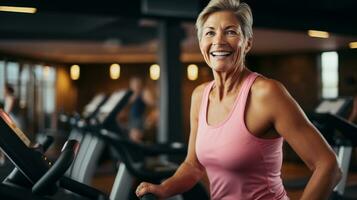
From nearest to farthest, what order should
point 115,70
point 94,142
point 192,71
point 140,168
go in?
point 140,168, point 94,142, point 192,71, point 115,70

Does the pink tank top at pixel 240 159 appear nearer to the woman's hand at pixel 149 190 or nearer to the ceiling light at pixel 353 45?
the woman's hand at pixel 149 190

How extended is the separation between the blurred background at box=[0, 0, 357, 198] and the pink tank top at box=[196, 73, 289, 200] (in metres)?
4.28

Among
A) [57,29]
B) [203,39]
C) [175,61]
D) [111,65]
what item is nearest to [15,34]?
[57,29]

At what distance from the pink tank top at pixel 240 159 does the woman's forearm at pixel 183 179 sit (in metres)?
0.10

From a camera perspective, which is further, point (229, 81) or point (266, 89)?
point (229, 81)

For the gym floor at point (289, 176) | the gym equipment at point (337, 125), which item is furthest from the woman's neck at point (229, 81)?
the gym floor at point (289, 176)

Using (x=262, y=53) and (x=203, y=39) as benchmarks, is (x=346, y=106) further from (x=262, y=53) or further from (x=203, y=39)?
(x=262, y=53)

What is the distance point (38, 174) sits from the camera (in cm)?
114

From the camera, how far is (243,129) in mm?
1210

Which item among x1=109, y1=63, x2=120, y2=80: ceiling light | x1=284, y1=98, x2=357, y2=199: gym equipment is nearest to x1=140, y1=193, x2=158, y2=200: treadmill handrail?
x1=284, y1=98, x2=357, y2=199: gym equipment

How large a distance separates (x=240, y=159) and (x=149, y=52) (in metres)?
11.0

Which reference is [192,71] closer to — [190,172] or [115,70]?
[115,70]

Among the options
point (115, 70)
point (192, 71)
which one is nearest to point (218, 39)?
point (192, 71)

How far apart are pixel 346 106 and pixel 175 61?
3136mm
